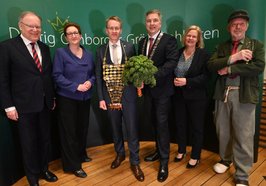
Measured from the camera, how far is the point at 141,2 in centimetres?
391

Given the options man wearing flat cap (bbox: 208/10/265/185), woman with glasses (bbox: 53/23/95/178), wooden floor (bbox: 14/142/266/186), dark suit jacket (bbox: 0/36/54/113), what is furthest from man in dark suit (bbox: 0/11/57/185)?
man wearing flat cap (bbox: 208/10/265/185)

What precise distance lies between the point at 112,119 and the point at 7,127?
1319mm

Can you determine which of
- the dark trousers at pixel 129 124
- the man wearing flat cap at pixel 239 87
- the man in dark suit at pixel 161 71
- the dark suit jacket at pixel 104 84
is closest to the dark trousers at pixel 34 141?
the dark suit jacket at pixel 104 84

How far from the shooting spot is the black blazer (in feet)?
9.89

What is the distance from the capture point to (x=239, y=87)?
271 cm

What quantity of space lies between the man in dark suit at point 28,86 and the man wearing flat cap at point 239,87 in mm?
2004

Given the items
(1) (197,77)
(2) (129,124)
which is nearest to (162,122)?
(2) (129,124)

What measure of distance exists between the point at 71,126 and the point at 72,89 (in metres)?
0.53

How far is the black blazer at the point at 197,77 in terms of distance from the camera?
3016 millimetres

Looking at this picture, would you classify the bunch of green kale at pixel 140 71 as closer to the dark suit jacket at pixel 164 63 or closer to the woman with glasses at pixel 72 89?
the dark suit jacket at pixel 164 63

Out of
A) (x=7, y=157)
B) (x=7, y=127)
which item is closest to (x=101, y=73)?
(x=7, y=127)

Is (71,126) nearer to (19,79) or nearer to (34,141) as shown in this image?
(34,141)

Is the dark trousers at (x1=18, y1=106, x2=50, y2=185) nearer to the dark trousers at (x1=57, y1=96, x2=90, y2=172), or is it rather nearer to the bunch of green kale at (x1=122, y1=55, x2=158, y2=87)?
the dark trousers at (x1=57, y1=96, x2=90, y2=172)

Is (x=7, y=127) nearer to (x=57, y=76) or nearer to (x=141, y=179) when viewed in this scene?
(x=57, y=76)
